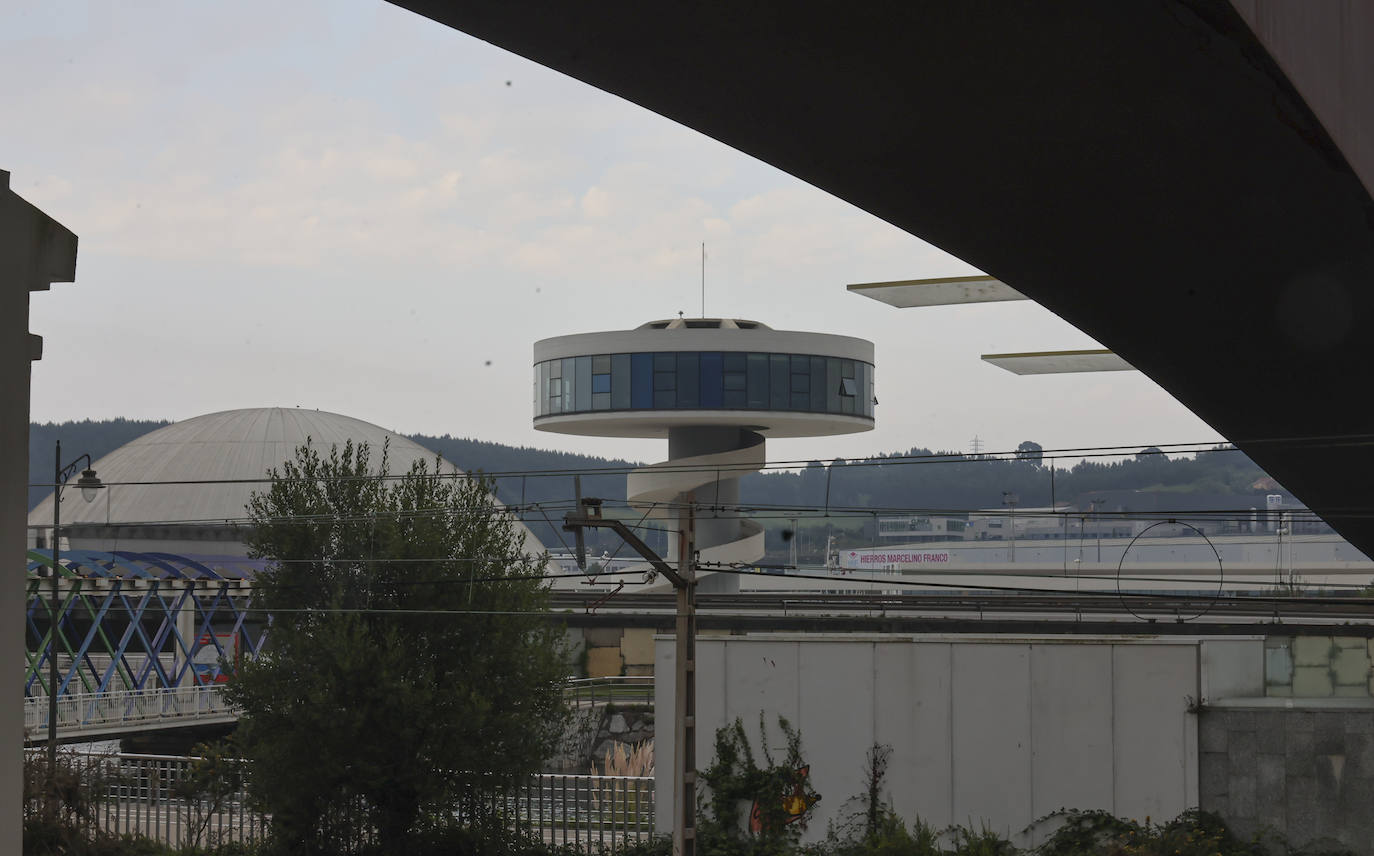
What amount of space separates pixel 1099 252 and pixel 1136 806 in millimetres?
12822

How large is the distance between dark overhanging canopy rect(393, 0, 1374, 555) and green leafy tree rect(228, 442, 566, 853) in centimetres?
1416

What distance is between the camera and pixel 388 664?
22609 millimetres

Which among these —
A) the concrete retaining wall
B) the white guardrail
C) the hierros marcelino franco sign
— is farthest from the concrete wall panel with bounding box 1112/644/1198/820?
the hierros marcelino franco sign

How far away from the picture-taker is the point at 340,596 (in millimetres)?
23125

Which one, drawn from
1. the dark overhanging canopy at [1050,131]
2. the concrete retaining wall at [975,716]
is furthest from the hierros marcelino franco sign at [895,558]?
the dark overhanging canopy at [1050,131]

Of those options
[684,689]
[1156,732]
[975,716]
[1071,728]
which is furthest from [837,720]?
[684,689]

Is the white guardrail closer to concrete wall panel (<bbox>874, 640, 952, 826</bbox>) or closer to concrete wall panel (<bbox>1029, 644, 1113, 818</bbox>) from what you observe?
concrete wall panel (<bbox>874, 640, 952, 826</bbox>)

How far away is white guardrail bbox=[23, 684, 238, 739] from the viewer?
39528mm

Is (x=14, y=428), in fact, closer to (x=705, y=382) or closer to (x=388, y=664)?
(x=388, y=664)

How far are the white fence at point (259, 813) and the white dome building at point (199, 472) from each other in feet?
196

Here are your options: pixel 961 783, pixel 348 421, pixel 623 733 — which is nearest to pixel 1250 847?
pixel 961 783

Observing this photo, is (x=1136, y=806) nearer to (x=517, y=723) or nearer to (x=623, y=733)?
(x=517, y=723)

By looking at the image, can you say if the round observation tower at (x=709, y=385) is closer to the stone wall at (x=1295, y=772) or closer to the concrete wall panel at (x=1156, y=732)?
the concrete wall panel at (x=1156, y=732)

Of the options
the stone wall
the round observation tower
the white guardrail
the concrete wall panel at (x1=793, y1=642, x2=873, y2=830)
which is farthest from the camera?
the round observation tower
